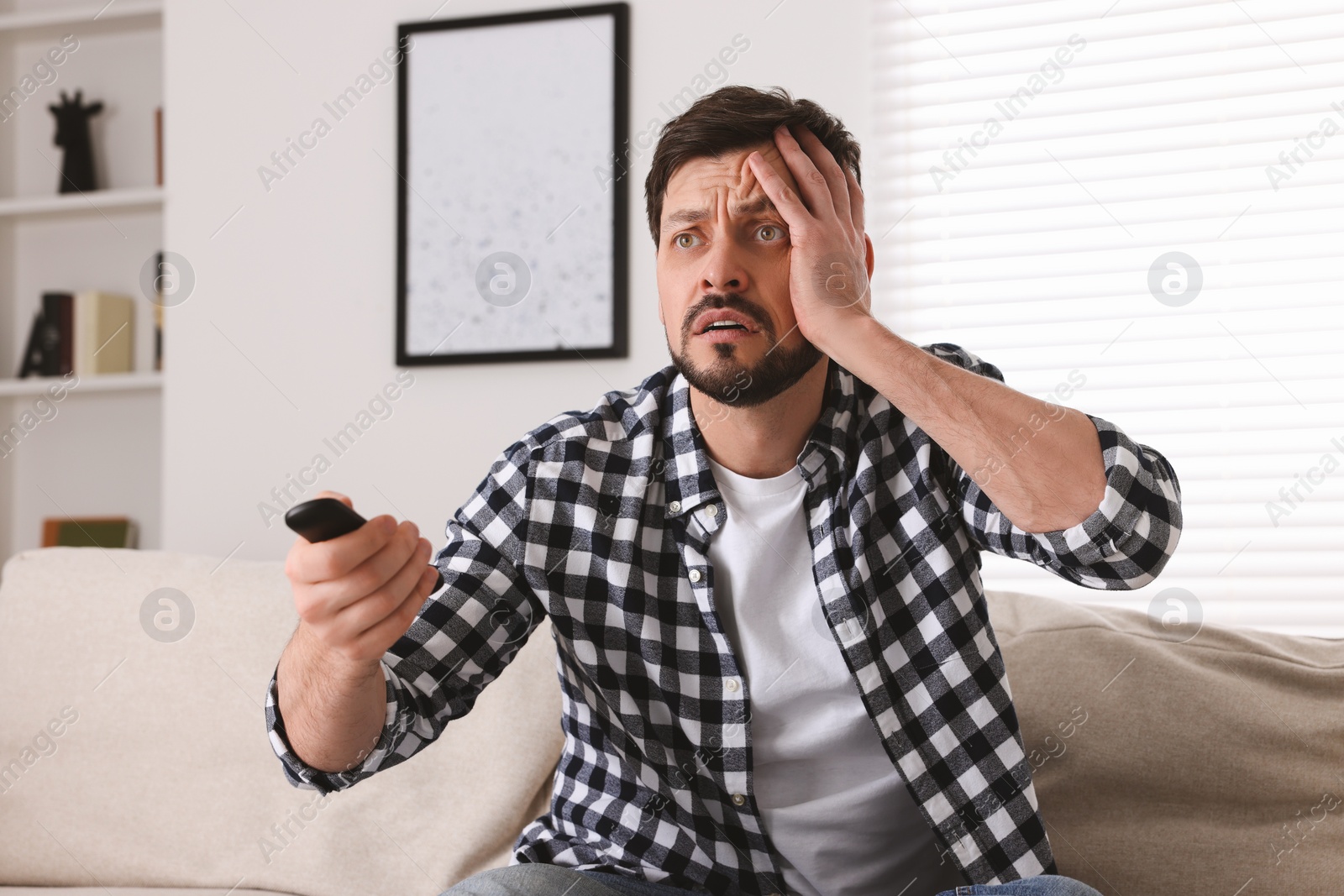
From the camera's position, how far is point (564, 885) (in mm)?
1109

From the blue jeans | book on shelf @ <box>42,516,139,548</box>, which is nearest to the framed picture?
book on shelf @ <box>42,516,139,548</box>

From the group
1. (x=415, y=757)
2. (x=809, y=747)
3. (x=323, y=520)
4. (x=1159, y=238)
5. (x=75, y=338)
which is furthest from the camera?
(x=75, y=338)

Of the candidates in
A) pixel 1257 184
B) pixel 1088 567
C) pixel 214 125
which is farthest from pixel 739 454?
pixel 214 125

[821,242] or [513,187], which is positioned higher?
[513,187]

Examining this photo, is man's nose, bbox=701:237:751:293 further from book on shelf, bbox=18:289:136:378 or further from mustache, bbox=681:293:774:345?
book on shelf, bbox=18:289:136:378

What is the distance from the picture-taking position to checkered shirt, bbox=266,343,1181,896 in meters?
1.15

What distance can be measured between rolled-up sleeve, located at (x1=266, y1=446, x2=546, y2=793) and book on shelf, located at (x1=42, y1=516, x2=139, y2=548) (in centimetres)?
188

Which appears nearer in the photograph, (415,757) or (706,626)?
(706,626)

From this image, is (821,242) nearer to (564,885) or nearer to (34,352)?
(564,885)

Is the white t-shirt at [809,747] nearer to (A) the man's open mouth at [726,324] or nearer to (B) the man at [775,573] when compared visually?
(B) the man at [775,573]

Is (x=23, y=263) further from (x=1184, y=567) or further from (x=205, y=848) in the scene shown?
(x=1184, y=567)

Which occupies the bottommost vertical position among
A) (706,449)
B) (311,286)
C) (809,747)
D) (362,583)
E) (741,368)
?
(809,747)

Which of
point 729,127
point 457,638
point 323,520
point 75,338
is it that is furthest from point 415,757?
point 75,338

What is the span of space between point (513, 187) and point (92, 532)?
59.8 inches
